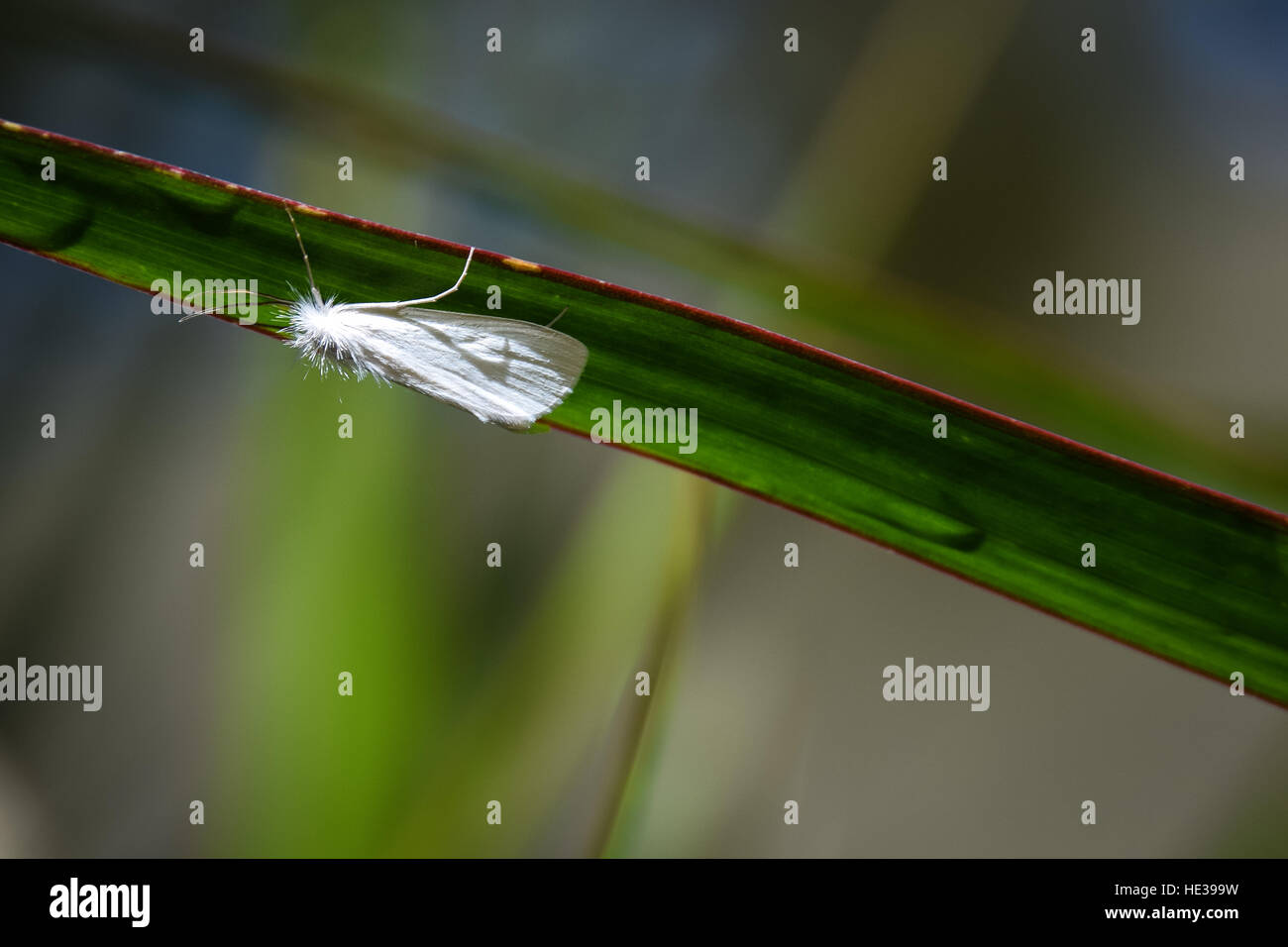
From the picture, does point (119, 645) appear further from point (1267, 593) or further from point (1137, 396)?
point (1137, 396)

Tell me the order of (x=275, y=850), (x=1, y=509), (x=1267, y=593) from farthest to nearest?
(x=1, y=509) < (x=275, y=850) < (x=1267, y=593)

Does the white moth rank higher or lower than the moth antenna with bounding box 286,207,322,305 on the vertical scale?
lower

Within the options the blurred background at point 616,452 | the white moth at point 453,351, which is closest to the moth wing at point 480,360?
the white moth at point 453,351

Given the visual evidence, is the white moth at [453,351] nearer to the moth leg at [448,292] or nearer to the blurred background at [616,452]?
the moth leg at [448,292]

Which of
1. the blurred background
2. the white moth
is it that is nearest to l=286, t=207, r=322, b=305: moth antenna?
the white moth

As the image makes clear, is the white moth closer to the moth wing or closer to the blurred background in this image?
the moth wing

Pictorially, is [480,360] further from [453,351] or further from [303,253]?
[303,253]

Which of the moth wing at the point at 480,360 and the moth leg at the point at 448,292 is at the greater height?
the moth leg at the point at 448,292

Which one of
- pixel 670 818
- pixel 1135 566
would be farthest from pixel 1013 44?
pixel 670 818
